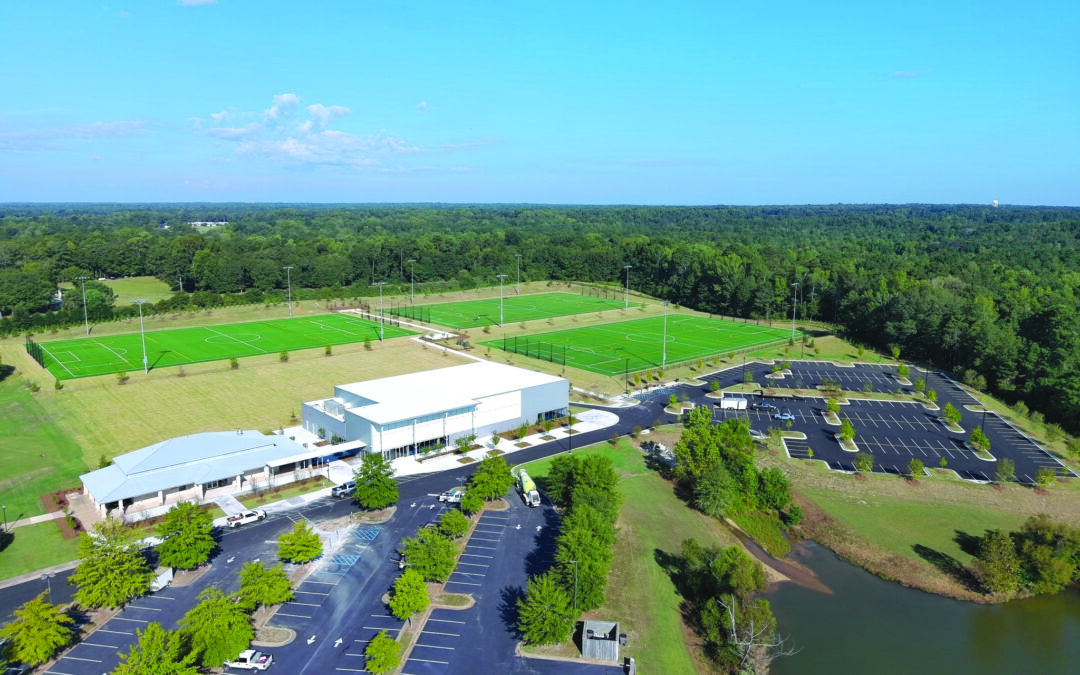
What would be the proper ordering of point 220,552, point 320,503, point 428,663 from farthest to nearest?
point 320,503
point 220,552
point 428,663

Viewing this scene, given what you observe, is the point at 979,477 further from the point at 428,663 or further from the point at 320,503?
the point at 320,503

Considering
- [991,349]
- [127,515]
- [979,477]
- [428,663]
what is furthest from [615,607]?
[991,349]

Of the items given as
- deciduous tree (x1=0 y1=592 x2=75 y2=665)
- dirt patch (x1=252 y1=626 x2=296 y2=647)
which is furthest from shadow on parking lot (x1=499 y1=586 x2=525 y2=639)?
deciduous tree (x1=0 y1=592 x2=75 y2=665)

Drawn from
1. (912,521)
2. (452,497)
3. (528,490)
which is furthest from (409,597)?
(912,521)

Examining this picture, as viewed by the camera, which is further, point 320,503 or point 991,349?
point 991,349

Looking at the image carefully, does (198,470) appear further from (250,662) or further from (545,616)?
(545,616)

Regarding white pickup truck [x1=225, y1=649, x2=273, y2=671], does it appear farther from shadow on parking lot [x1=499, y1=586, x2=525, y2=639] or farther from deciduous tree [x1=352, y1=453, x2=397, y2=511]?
deciduous tree [x1=352, y1=453, x2=397, y2=511]

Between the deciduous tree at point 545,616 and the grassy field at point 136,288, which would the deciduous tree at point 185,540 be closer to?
the deciduous tree at point 545,616
